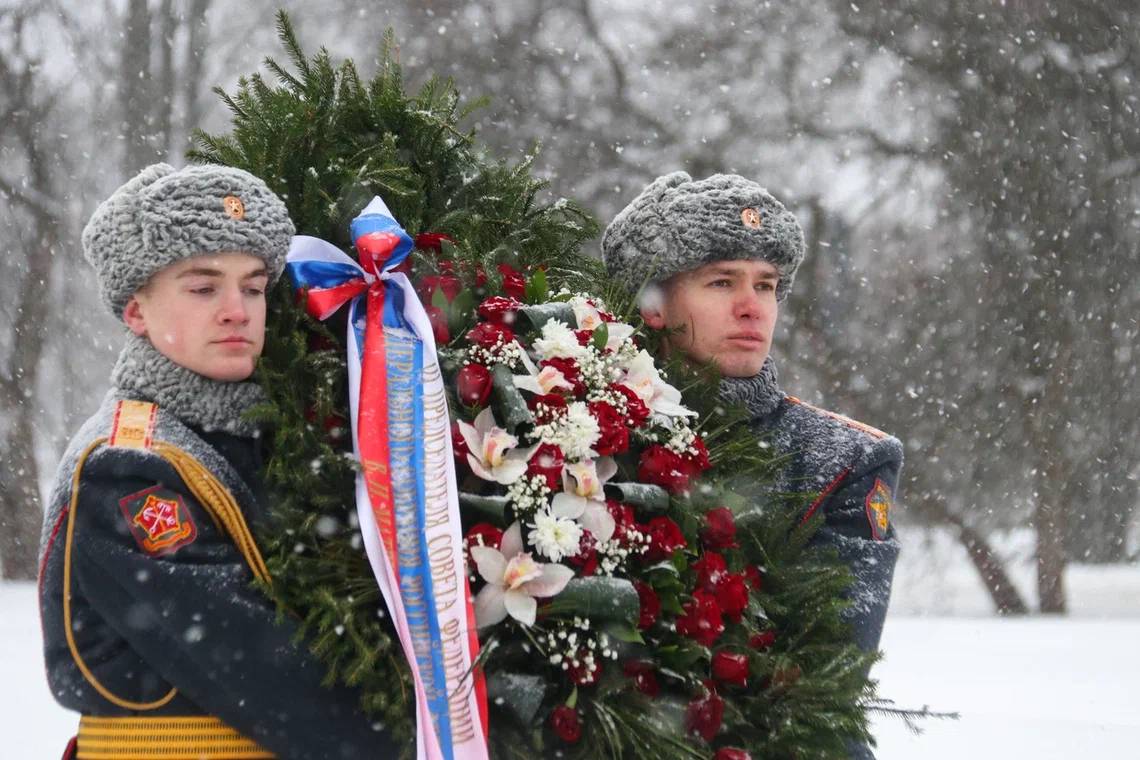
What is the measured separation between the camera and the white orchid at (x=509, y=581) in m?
2.06

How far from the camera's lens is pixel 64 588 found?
207cm

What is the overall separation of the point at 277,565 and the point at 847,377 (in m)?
7.16

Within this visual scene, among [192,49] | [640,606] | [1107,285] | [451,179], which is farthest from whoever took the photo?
[192,49]

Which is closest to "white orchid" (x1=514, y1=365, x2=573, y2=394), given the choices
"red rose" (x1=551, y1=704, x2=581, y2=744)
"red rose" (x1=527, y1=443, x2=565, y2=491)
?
"red rose" (x1=527, y1=443, x2=565, y2=491)

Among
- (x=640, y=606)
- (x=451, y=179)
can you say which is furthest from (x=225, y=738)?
(x=451, y=179)

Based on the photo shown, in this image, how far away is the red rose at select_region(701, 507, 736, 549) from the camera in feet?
7.41

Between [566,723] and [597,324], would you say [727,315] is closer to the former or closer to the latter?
[597,324]

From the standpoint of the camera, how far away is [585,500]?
2193 mm

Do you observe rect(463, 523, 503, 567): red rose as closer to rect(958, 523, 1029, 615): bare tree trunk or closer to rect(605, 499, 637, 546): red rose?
rect(605, 499, 637, 546): red rose

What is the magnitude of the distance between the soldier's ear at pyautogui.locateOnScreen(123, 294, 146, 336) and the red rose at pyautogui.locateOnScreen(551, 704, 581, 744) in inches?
38.0

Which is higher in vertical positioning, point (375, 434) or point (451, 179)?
point (451, 179)

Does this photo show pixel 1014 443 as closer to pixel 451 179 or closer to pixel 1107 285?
pixel 1107 285

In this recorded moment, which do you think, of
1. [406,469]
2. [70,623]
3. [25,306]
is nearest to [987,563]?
[25,306]

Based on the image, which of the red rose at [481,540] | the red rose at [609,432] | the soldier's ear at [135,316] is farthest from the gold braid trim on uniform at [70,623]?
the red rose at [609,432]
